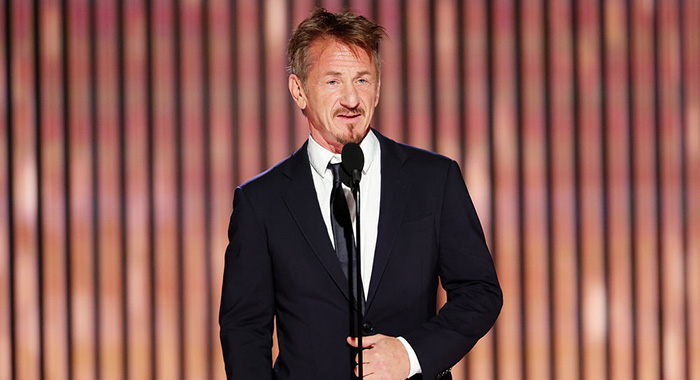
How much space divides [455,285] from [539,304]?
3.70 feet

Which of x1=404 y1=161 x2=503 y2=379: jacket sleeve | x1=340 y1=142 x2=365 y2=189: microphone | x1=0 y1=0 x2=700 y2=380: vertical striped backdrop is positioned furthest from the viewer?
x1=0 y1=0 x2=700 y2=380: vertical striped backdrop

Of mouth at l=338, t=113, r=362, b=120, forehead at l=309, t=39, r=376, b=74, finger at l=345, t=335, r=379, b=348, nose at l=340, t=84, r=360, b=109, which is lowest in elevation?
finger at l=345, t=335, r=379, b=348

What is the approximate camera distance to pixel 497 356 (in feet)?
7.75

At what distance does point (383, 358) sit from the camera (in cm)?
117

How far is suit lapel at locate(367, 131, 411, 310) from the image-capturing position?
1.27 metres

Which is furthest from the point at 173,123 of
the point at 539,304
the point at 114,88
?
the point at 539,304

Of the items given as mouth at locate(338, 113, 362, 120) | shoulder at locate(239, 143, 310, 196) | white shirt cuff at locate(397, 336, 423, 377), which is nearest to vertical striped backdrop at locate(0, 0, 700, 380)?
shoulder at locate(239, 143, 310, 196)

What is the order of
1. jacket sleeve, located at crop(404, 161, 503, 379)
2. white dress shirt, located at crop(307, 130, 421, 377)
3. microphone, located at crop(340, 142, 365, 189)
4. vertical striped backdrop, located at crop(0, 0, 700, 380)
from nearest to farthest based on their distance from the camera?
microphone, located at crop(340, 142, 365, 189) → jacket sleeve, located at crop(404, 161, 503, 379) → white dress shirt, located at crop(307, 130, 421, 377) → vertical striped backdrop, located at crop(0, 0, 700, 380)

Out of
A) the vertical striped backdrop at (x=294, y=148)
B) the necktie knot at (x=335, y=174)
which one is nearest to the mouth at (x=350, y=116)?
the necktie knot at (x=335, y=174)

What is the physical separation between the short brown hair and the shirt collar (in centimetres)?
13

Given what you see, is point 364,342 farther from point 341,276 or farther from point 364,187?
point 364,187

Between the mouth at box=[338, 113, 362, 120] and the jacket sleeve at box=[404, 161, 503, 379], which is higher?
the mouth at box=[338, 113, 362, 120]

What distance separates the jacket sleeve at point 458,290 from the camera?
1225 millimetres

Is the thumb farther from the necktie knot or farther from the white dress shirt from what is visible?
the necktie knot
